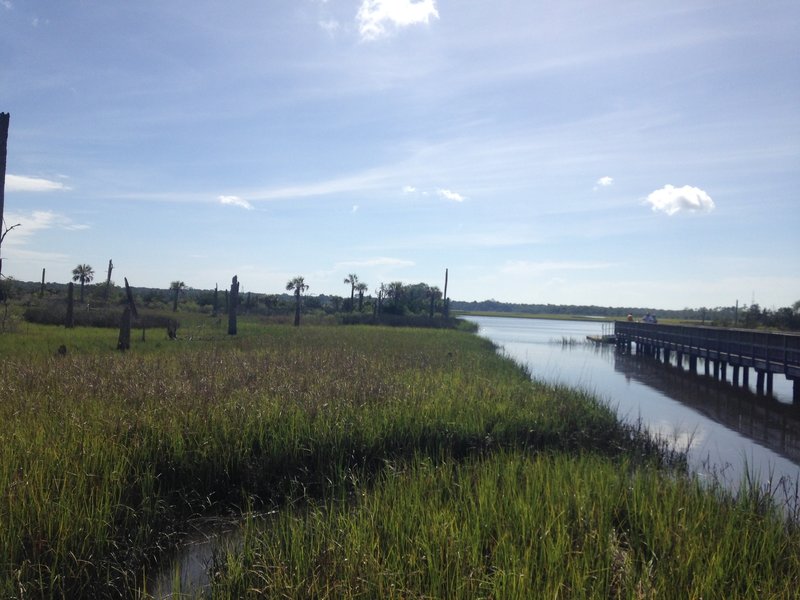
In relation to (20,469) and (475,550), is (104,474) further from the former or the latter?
(475,550)

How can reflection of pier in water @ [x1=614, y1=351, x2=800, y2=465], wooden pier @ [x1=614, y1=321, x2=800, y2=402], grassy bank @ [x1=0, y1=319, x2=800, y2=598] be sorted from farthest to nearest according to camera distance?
wooden pier @ [x1=614, y1=321, x2=800, y2=402]
reflection of pier in water @ [x1=614, y1=351, x2=800, y2=465]
grassy bank @ [x1=0, y1=319, x2=800, y2=598]

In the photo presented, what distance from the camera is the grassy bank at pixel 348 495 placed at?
4402 millimetres

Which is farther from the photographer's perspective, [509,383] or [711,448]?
[509,383]

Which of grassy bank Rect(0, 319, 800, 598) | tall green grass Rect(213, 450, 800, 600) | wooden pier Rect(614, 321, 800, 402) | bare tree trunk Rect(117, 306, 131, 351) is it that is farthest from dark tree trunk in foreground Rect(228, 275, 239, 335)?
tall green grass Rect(213, 450, 800, 600)

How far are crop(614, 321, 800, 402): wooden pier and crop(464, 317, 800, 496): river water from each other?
0.74m

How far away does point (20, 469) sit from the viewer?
19.3ft

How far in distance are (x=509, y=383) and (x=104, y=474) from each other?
9.53 meters

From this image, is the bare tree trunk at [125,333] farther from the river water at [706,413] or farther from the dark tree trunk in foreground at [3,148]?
the river water at [706,413]

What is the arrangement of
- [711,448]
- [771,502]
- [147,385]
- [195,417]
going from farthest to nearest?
[711,448], [147,385], [195,417], [771,502]

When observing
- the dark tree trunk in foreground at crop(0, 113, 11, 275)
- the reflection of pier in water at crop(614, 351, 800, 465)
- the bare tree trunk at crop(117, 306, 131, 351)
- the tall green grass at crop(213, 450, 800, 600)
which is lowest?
the reflection of pier in water at crop(614, 351, 800, 465)

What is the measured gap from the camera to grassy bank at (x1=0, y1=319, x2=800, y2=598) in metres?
4.40

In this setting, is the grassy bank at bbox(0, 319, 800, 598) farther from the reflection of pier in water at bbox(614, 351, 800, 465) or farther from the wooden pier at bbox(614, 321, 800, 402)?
the wooden pier at bbox(614, 321, 800, 402)

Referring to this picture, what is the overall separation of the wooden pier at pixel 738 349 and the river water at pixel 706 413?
2.43 ft

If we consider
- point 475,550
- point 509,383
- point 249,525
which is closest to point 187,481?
point 249,525
